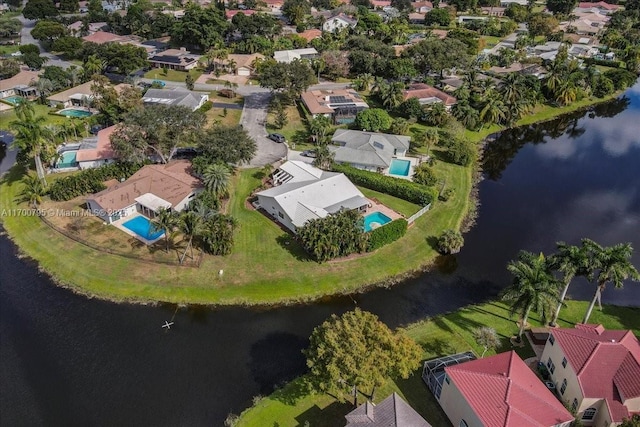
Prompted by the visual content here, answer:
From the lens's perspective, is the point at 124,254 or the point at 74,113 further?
the point at 74,113

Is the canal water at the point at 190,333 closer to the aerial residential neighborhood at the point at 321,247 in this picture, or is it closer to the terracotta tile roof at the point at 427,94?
the aerial residential neighborhood at the point at 321,247

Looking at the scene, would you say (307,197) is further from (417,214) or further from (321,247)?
(417,214)

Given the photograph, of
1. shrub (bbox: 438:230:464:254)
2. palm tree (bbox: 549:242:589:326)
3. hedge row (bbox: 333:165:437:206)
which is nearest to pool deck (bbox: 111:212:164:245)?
hedge row (bbox: 333:165:437:206)

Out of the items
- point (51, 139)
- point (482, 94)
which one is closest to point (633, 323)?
point (482, 94)

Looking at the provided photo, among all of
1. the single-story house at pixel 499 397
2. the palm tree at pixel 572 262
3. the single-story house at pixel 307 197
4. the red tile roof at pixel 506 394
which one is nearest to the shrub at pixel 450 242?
the single-story house at pixel 307 197

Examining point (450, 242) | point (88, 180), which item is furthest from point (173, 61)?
point (450, 242)

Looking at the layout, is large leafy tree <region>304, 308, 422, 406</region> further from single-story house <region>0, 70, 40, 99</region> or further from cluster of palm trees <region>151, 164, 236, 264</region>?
single-story house <region>0, 70, 40, 99</region>
